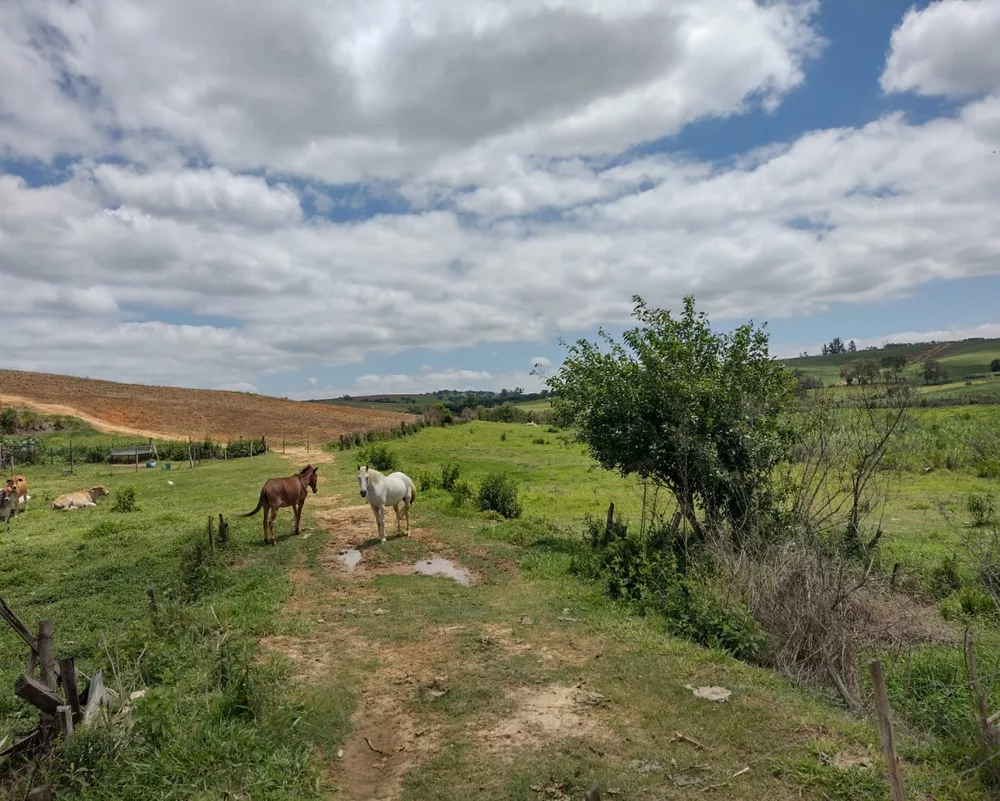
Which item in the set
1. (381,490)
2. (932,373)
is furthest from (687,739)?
(932,373)

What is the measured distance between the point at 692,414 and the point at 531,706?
720 centimetres

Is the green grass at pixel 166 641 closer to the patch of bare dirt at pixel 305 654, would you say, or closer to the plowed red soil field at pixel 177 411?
the patch of bare dirt at pixel 305 654

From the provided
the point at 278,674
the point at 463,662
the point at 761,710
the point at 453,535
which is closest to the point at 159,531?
the point at 453,535

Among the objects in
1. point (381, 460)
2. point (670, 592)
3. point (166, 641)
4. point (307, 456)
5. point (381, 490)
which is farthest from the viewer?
point (307, 456)

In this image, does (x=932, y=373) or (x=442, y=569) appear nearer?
(x=442, y=569)

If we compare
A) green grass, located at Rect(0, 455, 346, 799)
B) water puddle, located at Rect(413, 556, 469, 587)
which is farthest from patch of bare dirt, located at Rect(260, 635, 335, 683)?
water puddle, located at Rect(413, 556, 469, 587)

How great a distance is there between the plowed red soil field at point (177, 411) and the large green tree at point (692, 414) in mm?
36191

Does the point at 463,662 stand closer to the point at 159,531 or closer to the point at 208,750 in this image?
the point at 208,750

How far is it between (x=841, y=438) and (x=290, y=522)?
492 inches

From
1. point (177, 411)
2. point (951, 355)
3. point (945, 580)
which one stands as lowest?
point (945, 580)

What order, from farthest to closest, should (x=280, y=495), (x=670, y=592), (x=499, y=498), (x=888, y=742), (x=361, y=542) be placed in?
1. (x=499, y=498)
2. (x=361, y=542)
3. (x=280, y=495)
4. (x=670, y=592)
5. (x=888, y=742)

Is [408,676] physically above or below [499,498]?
below

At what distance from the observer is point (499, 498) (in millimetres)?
18078

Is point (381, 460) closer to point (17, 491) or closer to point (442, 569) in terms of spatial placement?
point (17, 491)
